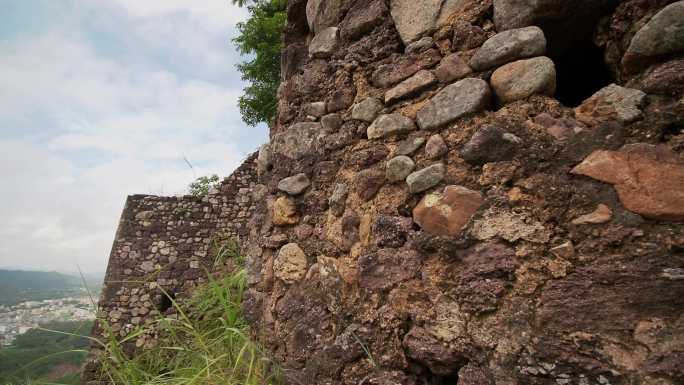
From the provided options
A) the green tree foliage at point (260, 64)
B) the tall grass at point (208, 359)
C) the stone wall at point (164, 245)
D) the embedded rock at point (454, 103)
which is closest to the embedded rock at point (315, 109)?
the embedded rock at point (454, 103)

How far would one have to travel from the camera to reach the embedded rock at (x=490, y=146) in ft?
3.24

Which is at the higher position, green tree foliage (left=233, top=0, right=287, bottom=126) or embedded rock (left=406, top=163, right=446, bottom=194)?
green tree foliage (left=233, top=0, right=287, bottom=126)

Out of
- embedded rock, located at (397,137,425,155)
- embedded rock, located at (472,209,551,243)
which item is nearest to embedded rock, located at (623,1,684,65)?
embedded rock, located at (472,209,551,243)

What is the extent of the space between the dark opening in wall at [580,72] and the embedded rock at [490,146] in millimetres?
457

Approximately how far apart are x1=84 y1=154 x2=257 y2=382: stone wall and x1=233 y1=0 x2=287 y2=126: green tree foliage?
2.30 meters

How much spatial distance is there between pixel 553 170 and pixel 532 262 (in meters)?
0.25

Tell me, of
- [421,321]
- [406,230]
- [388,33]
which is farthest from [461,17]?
[421,321]

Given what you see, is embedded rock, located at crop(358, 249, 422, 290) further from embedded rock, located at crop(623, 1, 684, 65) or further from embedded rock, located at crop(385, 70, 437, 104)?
embedded rock, located at crop(623, 1, 684, 65)

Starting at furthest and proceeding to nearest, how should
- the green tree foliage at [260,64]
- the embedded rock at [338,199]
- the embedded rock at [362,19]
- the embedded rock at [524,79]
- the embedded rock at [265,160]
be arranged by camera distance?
1. the green tree foliage at [260,64]
2. the embedded rock at [265,160]
3. the embedded rock at [362,19]
4. the embedded rock at [338,199]
5. the embedded rock at [524,79]

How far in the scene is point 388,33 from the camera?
1460mm

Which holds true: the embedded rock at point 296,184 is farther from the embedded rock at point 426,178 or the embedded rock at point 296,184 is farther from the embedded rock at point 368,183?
the embedded rock at point 426,178

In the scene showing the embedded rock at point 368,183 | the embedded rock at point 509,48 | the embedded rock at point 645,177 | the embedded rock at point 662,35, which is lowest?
the embedded rock at point 645,177

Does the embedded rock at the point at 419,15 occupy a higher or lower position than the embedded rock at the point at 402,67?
higher

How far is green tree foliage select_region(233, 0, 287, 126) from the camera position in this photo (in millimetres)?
7801
